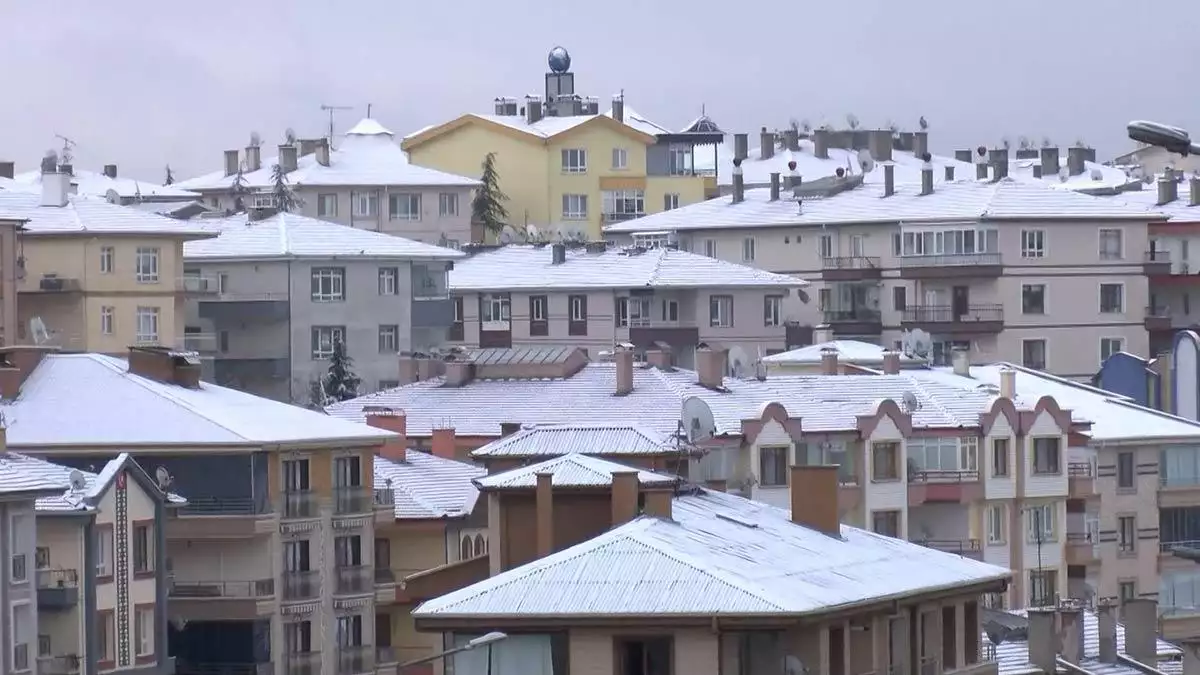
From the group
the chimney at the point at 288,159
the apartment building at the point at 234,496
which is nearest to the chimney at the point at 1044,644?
the apartment building at the point at 234,496

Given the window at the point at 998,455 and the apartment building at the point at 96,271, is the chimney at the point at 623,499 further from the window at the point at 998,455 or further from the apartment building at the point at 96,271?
the apartment building at the point at 96,271

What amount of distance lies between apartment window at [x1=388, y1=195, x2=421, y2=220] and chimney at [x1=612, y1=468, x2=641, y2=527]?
81897 millimetres

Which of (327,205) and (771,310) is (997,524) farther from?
(327,205)

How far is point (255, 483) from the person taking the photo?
2635 inches

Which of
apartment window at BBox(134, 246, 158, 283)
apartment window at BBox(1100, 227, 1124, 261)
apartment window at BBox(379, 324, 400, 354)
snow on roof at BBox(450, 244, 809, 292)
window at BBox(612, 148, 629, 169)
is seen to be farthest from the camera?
window at BBox(612, 148, 629, 169)

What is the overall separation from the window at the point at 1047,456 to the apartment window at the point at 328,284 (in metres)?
24.3

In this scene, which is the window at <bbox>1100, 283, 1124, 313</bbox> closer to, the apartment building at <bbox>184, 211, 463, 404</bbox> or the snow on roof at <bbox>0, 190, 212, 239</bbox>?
the apartment building at <bbox>184, 211, 463, 404</bbox>

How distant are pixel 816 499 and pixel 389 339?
178 feet

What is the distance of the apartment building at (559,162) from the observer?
147 metres

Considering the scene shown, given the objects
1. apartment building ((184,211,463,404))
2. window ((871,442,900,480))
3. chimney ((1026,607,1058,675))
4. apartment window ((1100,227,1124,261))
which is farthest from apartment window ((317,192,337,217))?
chimney ((1026,607,1058,675))

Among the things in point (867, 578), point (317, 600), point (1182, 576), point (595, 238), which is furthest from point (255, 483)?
point (595, 238)

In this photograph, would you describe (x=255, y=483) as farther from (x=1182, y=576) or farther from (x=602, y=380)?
(x=1182, y=576)

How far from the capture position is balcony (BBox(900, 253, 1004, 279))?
125 metres

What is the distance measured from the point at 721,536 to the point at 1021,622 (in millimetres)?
14949
